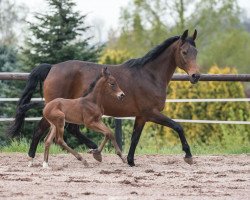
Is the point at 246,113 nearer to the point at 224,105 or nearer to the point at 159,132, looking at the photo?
the point at 224,105

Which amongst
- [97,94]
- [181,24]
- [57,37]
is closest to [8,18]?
[181,24]

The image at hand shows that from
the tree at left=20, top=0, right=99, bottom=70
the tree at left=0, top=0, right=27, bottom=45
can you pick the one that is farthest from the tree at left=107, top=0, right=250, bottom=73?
the tree at left=20, top=0, right=99, bottom=70

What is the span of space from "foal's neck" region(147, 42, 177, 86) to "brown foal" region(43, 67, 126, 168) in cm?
72

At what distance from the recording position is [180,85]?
14.7 metres

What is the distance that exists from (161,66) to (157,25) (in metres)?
23.1

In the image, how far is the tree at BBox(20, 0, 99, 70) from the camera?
13398 millimetres

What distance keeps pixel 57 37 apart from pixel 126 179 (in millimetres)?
6728

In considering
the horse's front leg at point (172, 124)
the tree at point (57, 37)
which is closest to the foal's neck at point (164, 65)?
the horse's front leg at point (172, 124)

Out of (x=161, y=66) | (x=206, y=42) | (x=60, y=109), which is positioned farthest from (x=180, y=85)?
(x=206, y=42)

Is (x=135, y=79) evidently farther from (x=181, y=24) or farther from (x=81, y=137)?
(x=181, y=24)

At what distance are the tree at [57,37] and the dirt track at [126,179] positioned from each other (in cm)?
409

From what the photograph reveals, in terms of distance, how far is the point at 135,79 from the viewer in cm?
884

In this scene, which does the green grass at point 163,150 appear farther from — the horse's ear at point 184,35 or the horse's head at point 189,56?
the horse's ear at point 184,35

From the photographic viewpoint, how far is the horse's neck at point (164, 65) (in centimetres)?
889
